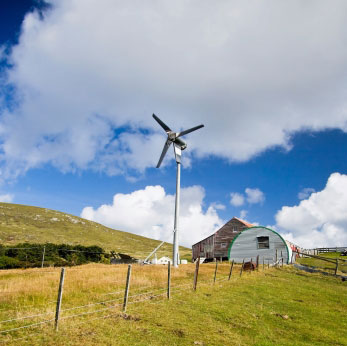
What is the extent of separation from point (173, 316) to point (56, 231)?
122159 mm

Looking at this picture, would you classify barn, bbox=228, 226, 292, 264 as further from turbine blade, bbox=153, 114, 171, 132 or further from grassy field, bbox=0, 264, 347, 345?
grassy field, bbox=0, 264, 347, 345

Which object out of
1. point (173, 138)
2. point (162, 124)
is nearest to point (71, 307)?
point (173, 138)

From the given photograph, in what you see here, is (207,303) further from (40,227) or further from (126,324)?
(40,227)

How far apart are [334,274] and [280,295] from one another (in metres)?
17.4

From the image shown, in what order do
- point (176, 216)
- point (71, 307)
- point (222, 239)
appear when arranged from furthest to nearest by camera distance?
point (222, 239), point (176, 216), point (71, 307)

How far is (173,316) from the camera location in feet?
37.3

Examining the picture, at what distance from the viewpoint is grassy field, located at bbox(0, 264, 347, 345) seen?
8719mm

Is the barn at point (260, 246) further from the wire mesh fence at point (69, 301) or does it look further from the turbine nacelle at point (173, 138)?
the wire mesh fence at point (69, 301)

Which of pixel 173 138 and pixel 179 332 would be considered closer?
pixel 179 332

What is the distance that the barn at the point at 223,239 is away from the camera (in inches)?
2141

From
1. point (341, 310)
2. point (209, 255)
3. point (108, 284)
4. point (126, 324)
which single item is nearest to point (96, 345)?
point (126, 324)

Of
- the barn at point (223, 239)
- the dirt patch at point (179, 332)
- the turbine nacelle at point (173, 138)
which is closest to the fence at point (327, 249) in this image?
the barn at point (223, 239)

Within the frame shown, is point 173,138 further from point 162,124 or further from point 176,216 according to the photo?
point 176,216

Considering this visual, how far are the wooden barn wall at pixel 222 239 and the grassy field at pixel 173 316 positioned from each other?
3586cm
